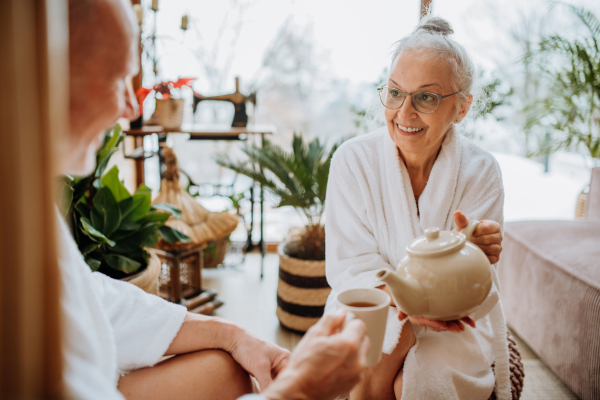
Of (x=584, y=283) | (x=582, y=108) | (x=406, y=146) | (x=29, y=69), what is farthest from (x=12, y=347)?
(x=582, y=108)

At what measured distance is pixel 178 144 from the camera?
134 inches

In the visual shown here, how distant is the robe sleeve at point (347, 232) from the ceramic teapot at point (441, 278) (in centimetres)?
47

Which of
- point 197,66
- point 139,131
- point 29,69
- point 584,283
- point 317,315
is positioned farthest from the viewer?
point 197,66

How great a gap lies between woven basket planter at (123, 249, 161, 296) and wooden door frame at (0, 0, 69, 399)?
1.36 metres

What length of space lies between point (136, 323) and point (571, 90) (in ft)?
10.9

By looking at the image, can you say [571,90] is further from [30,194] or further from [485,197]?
[30,194]

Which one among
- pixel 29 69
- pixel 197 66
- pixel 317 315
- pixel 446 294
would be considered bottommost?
pixel 317 315

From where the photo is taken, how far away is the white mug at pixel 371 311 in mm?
794

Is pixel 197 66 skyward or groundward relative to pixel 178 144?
skyward

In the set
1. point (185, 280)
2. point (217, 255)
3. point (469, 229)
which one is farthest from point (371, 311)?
point (217, 255)

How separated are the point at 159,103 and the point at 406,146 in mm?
1637

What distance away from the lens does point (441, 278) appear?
2.89 ft

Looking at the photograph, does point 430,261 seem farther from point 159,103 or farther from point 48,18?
point 159,103

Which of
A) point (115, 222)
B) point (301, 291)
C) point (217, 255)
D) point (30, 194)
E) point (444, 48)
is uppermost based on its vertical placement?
point (444, 48)
